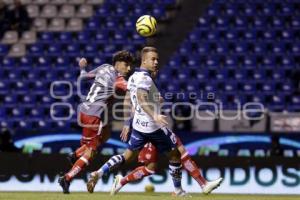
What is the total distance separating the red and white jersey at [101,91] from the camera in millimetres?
13406

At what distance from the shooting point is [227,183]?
17078 millimetres

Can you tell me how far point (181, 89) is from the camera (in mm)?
23391

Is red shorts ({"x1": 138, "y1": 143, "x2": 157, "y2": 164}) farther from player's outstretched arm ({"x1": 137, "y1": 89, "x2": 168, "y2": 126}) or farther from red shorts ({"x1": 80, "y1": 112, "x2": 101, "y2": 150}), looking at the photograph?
player's outstretched arm ({"x1": 137, "y1": 89, "x2": 168, "y2": 126})

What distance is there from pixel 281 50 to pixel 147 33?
452 inches

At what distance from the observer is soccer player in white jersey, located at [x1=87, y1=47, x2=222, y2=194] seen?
11564 mm

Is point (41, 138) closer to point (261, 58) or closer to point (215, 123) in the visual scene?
point (215, 123)

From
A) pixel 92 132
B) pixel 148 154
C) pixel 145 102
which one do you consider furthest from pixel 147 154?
pixel 145 102

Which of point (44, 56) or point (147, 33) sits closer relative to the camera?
point (147, 33)

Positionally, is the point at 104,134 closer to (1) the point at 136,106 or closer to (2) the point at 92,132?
(2) the point at 92,132

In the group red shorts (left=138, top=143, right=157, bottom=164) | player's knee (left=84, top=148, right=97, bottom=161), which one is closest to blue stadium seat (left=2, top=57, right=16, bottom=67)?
player's knee (left=84, top=148, right=97, bottom=161)

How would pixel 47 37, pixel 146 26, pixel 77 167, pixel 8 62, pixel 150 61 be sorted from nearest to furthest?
1. pixel 150 61
2. pixel 77 167
3. pixel 146 26
4. pixel 8 62
5. pixel 47 37

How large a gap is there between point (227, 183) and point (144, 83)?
243 inches

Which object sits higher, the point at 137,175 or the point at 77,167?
the point at 77,167

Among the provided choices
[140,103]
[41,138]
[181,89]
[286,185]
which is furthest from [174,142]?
[181,89]
